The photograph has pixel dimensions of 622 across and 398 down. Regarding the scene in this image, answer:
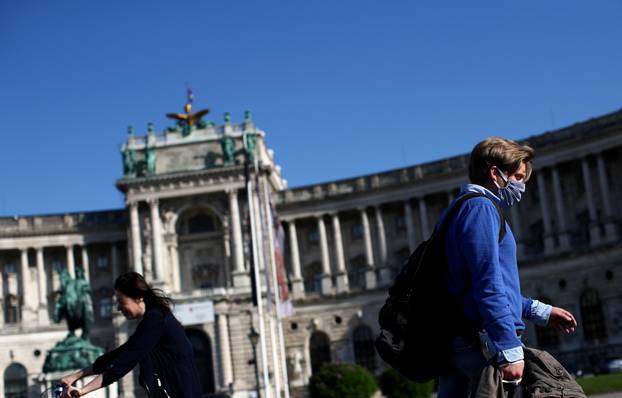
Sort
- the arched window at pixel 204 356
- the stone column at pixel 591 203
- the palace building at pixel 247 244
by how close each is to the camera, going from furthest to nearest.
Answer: the arched window at pixel 204 356 < the palace building at pixel 247 244 < the stone column at pixel 591 203

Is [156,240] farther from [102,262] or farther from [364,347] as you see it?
[364,347]

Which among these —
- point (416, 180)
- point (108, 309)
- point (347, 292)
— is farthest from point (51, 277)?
point (416, 180)

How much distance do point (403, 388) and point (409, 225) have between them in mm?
28070

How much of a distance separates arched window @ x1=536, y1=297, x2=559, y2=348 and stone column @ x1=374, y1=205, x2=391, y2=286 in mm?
13823

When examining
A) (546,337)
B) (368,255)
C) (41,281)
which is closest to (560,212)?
(546,337)

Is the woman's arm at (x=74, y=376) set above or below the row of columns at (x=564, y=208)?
below

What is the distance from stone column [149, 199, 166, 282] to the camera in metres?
77.2

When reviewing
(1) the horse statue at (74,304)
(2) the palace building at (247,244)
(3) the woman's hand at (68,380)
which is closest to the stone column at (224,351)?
(2) the palace building at (247,244)

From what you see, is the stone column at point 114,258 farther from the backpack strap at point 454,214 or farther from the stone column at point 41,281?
the backpack strap at point 454,214

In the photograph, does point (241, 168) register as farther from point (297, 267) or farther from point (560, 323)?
point (560, 323)

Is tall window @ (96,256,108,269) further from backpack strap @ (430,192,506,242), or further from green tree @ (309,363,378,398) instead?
backpack strap @ (430,192,506,242)

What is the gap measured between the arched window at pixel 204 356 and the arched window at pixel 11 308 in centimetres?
1826

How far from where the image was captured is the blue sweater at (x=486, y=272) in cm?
707

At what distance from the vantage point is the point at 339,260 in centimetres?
8056
